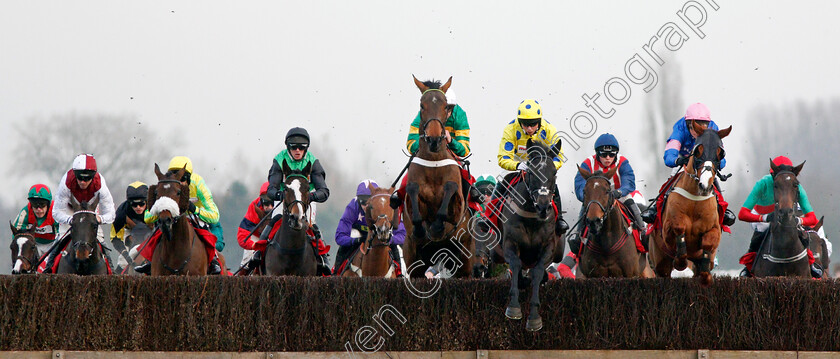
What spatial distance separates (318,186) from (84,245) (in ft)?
8.33

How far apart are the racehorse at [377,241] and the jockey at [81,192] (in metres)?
2.84

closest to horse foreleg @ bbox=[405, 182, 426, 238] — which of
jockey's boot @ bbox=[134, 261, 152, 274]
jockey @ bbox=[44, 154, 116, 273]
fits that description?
jockey's boot @ bbox=[134, 261, 152, 274]

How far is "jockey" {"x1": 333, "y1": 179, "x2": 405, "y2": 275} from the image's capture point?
11.8 meters

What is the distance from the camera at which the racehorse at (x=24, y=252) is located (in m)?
11.3

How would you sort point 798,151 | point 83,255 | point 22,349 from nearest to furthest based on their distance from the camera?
point 22,349
point 83,255
point 798,151

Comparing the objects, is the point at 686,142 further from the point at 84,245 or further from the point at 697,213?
the point at 84,245

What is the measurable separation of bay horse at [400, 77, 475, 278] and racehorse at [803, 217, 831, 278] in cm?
497

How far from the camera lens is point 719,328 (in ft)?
29.9

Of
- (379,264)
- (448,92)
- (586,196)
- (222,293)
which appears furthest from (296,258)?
(586,196)

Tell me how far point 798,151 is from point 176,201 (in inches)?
938

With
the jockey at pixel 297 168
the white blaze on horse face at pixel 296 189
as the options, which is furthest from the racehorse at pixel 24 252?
the white blaze on horse face at pixel 296 189

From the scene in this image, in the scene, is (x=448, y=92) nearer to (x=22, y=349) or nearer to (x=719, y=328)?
(x=719, y=328)

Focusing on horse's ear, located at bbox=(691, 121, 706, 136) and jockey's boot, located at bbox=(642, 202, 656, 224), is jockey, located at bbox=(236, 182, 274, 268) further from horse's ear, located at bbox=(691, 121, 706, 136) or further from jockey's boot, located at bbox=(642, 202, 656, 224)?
horse's ear, located at bbox=(691, 121, 706, 136)

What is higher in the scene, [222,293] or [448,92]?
[448,92]
